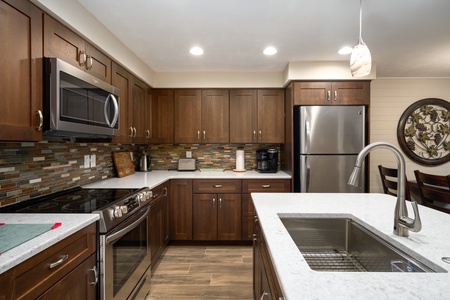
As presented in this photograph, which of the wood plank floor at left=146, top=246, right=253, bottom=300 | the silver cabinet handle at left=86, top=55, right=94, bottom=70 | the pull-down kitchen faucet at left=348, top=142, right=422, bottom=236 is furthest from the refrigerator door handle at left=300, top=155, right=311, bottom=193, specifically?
the silver cabinet handle at left=86, top=55, right=94, bottom=70

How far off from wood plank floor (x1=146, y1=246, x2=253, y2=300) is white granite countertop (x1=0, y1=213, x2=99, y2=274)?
48.4 inches

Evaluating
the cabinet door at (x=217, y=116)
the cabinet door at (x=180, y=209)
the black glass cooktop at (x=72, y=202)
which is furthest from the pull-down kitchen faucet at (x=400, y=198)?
the cabinet door at (x=217, y=116)

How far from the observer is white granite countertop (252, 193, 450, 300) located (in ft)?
2.04

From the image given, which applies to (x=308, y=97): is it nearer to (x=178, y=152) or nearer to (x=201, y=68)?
(x=201, y=68)

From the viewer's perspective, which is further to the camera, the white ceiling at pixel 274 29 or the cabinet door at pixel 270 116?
the cabinet door at pixel 270 116

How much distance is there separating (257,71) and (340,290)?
3.13m

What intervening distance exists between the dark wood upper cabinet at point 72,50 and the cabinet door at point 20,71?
7 centimetres

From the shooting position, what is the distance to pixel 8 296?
0.84 metres

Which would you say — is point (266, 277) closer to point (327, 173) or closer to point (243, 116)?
point (327, 173)

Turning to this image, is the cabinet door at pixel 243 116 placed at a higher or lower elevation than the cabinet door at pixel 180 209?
higher

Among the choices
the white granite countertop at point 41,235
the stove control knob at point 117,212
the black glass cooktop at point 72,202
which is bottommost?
the stove control knob at point 117,212

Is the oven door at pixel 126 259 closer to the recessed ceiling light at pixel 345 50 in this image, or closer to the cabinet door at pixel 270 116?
the cabinet door at pixel 270 116

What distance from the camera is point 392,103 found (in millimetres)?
3699

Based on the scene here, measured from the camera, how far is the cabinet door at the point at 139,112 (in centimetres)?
279
